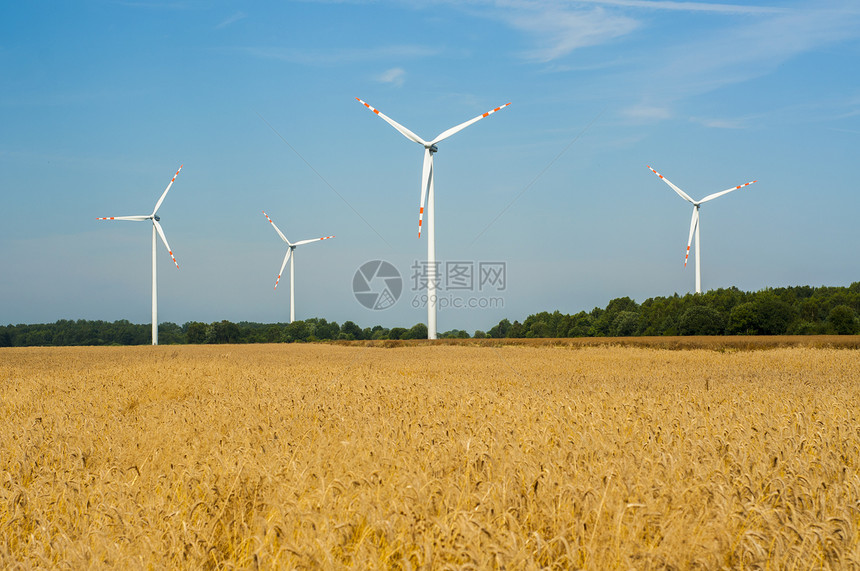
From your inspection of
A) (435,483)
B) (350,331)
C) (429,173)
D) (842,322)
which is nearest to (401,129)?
(429,173)

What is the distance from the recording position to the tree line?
69.4 meters

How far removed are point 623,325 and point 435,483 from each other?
109 metres

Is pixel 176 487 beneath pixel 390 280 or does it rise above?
beneath

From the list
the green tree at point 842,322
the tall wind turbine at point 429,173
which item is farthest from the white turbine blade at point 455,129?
the green tree at point 842,322

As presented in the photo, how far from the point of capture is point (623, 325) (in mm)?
107188

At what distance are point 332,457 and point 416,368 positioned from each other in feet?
42.9

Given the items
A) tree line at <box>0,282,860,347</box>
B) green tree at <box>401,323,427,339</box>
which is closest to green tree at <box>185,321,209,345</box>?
tree line at <box>0,282,860,347</box>

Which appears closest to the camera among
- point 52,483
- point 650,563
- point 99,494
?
point 650,563

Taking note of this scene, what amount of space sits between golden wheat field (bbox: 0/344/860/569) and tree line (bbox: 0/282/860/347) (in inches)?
2504

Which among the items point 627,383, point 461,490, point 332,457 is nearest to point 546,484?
point 461,490

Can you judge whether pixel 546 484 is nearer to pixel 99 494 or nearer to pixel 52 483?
pixel 99 494

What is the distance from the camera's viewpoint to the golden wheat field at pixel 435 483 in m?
3.39

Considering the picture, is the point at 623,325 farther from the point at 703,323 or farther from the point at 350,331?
the point at 350,331

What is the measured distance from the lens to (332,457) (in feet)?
18.4
